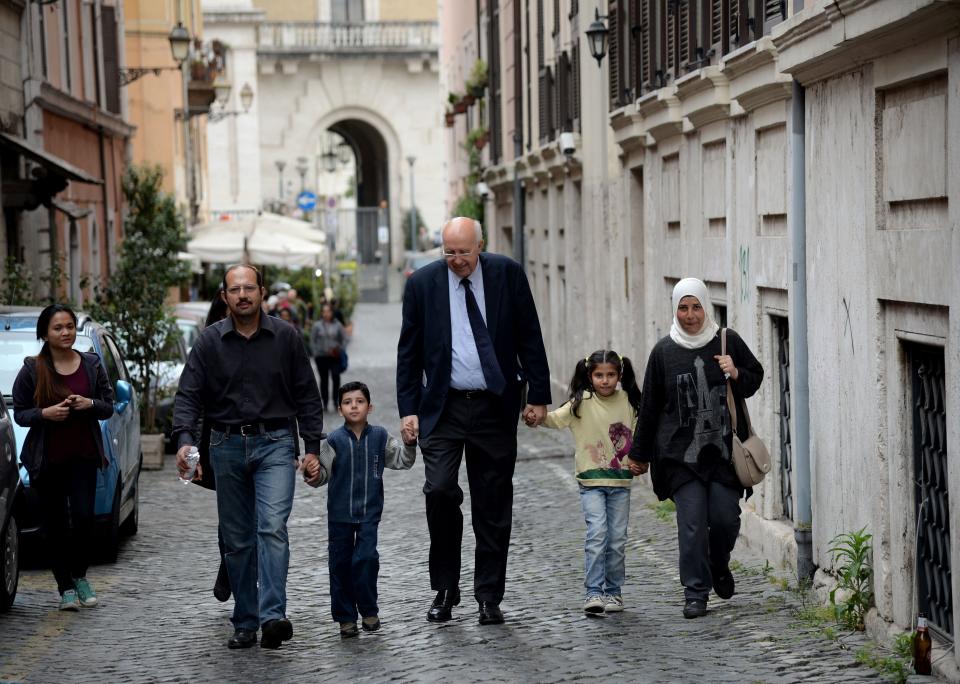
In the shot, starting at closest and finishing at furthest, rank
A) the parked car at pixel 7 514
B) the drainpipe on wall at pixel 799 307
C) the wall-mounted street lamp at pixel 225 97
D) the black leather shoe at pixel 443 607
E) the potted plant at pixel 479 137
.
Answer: the black leather shoe at pixel 443 607
the parked car at pixel 7 514
the drainpipe on wall at pixel 799 307
the potted plant at pixel 479 137
the wall-mounted street lamp at pixel 225 97

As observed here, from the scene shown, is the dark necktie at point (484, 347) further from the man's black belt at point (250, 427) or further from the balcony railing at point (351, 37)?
the balcony railing at point (351, 37)

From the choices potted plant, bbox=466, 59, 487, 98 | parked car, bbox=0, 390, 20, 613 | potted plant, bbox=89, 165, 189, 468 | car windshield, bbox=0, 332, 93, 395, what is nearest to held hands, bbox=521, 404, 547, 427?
parked car, bbox=0, 390, 20, 613

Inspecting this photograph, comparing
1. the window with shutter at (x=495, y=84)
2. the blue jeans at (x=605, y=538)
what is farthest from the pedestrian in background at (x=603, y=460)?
the window with shutter at (x=495, y=84)

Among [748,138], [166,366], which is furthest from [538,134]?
[748,138]

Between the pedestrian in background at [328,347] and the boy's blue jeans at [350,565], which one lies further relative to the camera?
the pedestrian in background at [328,347]

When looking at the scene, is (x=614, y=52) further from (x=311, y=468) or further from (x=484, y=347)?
(x=311, y=468)

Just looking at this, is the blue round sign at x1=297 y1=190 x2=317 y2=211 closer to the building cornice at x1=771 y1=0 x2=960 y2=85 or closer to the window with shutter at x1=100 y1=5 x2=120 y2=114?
the window with shutter at x1=100 y1=5 x2=120 y2=114

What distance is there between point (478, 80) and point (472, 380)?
2788 cm

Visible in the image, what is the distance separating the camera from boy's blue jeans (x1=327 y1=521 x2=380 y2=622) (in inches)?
354

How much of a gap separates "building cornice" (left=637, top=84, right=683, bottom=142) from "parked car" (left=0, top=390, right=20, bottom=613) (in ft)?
23.0

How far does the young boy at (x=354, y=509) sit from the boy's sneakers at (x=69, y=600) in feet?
6.50

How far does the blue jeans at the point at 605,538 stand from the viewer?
376 inches

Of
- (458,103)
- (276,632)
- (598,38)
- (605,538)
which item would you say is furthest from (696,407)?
(458,103)

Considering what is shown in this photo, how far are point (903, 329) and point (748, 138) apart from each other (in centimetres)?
444
